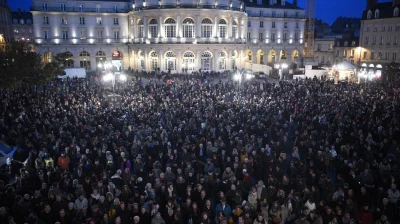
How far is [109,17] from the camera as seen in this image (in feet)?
181

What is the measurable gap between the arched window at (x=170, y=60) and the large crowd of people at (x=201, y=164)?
93.2 feet

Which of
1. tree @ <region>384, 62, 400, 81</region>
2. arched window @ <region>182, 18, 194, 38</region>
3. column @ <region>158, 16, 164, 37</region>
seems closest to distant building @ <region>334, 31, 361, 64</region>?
tree @ <region>384, 62, 400, 81</region>

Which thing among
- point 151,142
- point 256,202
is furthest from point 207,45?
point 256,202

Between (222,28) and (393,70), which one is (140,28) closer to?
(222,28)

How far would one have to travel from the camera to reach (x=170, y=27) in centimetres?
4909

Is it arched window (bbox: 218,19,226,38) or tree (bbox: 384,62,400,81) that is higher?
arched window (bbox: 218,19,226,38)

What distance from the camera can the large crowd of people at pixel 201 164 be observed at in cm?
904

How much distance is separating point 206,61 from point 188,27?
5.86 meters

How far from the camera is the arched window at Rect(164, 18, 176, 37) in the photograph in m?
48.9

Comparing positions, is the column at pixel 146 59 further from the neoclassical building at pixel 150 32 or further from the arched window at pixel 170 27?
the arched window at pixel 170 27

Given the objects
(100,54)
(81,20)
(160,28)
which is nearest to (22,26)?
(81,20)

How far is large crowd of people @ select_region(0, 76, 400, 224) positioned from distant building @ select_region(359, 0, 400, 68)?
3342 cm

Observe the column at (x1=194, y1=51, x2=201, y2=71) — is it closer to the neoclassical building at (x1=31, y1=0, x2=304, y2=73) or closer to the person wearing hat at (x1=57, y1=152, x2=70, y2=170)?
the neoclassical building at (x1=31, y1=0, x2=304, y2=73)

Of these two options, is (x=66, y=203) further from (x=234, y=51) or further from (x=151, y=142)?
(x=234, y=51)
